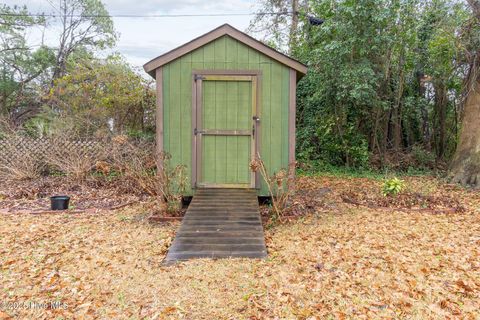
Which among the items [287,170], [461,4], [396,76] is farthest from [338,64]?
[287,170]

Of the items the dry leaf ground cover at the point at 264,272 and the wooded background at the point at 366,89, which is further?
the wooded background at the point at 366,89

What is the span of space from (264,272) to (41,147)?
6960 millimetres

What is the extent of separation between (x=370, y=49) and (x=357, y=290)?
6681mm

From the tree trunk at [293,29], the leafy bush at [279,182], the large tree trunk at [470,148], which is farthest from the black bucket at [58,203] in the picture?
the large tree trunk at [470,148]

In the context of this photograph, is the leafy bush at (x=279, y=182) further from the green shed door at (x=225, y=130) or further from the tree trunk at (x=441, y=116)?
the tree trunk at (x=441, y=116)

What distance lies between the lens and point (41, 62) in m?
14.2

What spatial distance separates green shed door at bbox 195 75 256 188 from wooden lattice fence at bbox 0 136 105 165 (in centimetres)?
356

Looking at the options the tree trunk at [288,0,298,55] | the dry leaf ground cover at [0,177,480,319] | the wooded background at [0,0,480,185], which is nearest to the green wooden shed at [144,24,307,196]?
the dry leaf ground cover at [0,177,480,319]

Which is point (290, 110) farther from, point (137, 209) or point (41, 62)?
point (41, 62)

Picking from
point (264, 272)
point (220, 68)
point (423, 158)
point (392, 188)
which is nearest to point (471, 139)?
point (423, 158)

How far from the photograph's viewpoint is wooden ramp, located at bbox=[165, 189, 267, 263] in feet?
11.1

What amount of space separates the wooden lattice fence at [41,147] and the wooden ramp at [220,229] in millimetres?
4006

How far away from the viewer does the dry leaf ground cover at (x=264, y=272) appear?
2459 mm

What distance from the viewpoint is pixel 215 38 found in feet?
16.6
